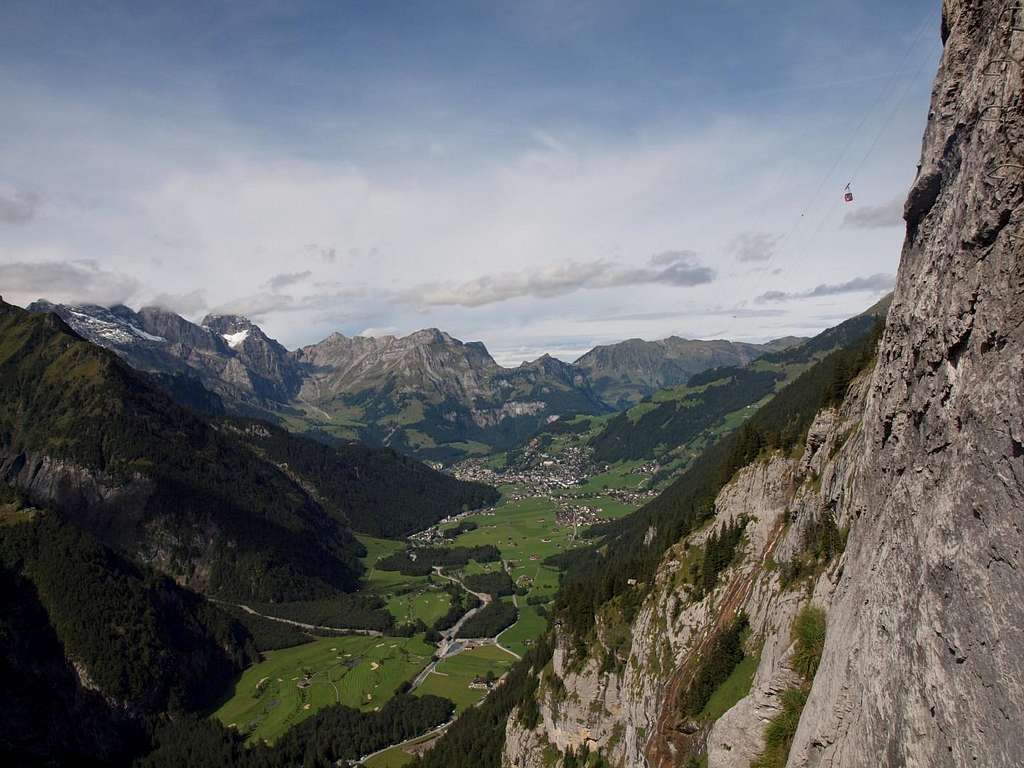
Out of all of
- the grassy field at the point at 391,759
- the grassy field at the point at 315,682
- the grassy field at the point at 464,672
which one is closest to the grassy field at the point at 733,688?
the grassy field at the point at 391,759

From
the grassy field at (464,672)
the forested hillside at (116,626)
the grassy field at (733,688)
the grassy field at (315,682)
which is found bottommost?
the grassy field at (315,682)

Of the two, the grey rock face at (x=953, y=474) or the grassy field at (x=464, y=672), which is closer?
the grey rock face at (x=953, y=474)

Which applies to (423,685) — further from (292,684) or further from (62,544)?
(62,544)

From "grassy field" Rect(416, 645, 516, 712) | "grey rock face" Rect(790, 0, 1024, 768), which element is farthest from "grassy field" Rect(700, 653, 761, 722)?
"grassy field" Rect(416, 645, 516, 712)

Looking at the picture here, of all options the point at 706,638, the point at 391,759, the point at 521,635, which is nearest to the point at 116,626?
the point at 391,759

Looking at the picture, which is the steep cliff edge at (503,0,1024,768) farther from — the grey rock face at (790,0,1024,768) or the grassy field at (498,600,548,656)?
the grassy field at (498,600,548,656)

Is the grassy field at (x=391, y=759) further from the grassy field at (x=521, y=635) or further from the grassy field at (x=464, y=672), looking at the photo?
the grassy field at (x=521, y=635)
